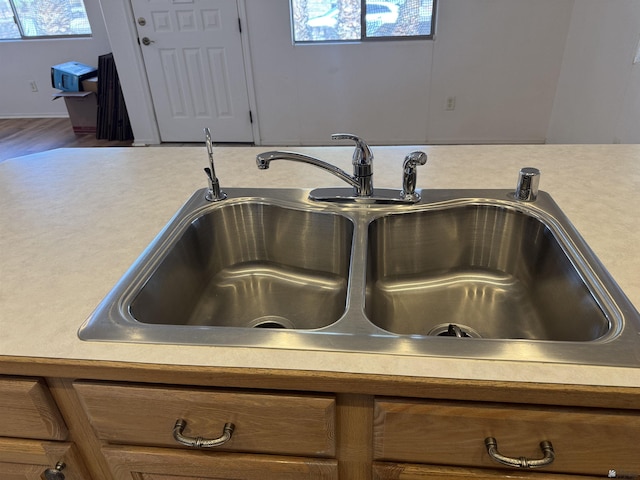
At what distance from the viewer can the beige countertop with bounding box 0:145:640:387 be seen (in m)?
0.65

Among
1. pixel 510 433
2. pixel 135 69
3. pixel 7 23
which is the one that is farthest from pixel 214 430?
pixel 7 23

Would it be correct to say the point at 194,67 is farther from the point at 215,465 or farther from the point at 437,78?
the point at 215,465

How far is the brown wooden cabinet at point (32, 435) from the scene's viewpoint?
2.42 ft

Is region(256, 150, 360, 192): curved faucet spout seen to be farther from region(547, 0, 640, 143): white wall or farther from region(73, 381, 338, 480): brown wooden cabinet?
region(547, 0, 640, 143): white wall

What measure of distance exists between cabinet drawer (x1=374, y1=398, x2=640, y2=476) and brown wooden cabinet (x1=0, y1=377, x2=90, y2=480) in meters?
0.55

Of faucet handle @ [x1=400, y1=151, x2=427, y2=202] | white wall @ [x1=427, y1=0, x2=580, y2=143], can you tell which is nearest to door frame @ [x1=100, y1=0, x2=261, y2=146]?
white wall @ [x1=427, y1=0, x2=580, y2=143]

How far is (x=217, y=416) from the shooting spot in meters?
0.71

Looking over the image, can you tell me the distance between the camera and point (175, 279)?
97cm

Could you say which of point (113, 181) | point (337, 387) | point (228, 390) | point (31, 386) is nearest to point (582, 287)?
point (337, 387)

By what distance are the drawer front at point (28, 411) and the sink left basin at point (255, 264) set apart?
266mm

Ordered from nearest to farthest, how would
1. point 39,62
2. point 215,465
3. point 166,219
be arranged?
point 215,465
point 166,219
point 39,62

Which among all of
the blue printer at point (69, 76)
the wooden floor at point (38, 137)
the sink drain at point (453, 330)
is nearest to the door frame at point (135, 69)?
the wooden floor at point (38, 137)

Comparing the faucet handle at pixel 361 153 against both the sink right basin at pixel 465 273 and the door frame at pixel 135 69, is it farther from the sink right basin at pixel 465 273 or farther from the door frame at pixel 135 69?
the door frame at pixel 135 69

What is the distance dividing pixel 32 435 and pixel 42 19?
563 cm
